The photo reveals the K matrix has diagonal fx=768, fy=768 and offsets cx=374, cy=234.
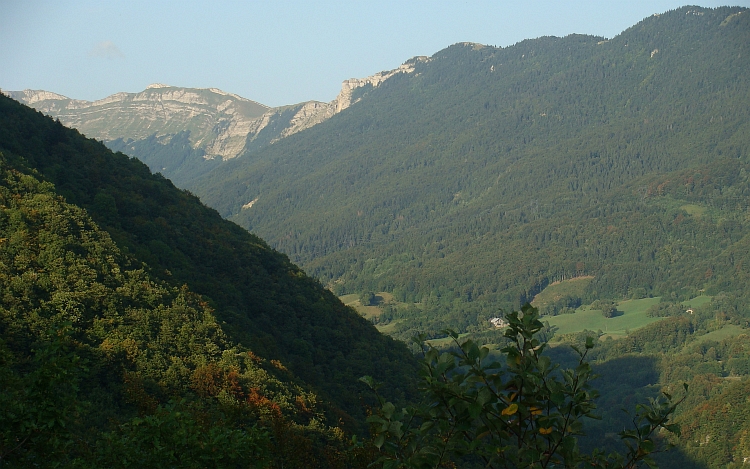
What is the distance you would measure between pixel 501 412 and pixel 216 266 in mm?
66058

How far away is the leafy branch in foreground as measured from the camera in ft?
37.8

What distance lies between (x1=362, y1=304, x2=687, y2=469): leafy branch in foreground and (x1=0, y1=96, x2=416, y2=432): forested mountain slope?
153 ft

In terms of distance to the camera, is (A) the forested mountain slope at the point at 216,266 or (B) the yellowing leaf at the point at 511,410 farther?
(A) the forested mountain slope at the point at 216,266

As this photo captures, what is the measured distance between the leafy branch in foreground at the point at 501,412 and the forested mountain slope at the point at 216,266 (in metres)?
46.6

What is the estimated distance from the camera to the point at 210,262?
246 ft

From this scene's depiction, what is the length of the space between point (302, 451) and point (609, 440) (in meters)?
107

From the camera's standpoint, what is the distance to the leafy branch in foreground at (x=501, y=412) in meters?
11.5

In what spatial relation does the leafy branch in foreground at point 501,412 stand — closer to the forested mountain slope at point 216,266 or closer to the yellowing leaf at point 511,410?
the yellowing leaf at point 511,410

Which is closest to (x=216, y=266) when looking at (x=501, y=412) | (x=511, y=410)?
(x=501, y=412)

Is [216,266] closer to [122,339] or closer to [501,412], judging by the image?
[122,339]

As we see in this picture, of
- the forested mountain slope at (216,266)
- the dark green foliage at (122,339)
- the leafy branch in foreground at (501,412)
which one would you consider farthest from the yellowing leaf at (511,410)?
the forested mountain slope at (216,266)

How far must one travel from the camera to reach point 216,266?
2965 inches

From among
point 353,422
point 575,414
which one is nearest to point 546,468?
point 575,414

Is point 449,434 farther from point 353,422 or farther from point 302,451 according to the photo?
point 353,422
